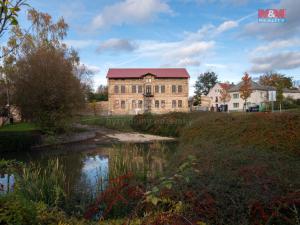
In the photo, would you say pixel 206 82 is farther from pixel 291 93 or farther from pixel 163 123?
pixel 163 123

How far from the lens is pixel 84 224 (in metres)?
2.83

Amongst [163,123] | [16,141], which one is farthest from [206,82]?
[16,141]

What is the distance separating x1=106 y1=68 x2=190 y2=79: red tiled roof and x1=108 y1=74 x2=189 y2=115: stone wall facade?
2.27ft

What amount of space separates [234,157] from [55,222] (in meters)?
3.16

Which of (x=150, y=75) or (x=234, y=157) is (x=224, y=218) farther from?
(x=150, y=75)

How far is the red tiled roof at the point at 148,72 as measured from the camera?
4869 centimetres

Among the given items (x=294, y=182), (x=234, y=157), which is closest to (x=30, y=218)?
(x=294, y=182)

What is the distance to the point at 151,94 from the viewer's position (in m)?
48.8

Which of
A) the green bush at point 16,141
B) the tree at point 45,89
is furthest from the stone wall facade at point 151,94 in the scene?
the green bush at point 16,141

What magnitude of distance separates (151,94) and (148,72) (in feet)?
13.8

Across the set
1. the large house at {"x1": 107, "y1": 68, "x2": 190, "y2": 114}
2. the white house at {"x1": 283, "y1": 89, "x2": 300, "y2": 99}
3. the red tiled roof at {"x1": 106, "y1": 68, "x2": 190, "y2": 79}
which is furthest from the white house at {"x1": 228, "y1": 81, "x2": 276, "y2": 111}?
the red tiled roof at {"x1": 106, "y1": 68, "x2": 190, "y2": 79}

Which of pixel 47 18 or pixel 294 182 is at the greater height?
pixel 47 18

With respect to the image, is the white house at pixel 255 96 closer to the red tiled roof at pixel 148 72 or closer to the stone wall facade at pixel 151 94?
the stone wall facade at pixel 151 94

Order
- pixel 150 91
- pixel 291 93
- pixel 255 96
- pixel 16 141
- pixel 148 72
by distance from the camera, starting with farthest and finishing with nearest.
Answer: pixel 291 93, pixel 255 96, pixel 150 91, pixel 148 72, pixel 16 141
